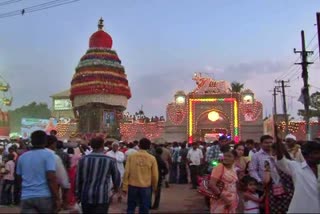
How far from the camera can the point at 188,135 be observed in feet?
135

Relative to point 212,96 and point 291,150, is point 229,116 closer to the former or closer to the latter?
point 212,96

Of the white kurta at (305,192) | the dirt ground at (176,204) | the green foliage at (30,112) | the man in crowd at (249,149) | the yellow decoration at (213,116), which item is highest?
the green foliage at (30,112)

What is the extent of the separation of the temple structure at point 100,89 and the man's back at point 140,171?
26370 mm

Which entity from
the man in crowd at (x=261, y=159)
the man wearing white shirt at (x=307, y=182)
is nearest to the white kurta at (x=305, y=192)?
the man wearing white shirt at (x=307, y=182)

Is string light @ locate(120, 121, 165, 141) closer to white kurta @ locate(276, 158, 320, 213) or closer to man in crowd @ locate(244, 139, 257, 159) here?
man in crowd @ locate(244, 139, 257, 159)

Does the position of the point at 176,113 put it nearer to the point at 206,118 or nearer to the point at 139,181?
the point at 206,118

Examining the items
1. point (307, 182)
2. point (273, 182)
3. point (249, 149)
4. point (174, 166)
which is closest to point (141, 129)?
point (174, 166)

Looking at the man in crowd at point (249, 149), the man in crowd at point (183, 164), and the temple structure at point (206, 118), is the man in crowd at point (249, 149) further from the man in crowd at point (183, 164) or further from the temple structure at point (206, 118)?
the temple structure at point (206, 118)

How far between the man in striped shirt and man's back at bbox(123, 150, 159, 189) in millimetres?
1490

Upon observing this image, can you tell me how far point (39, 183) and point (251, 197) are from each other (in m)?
3.55

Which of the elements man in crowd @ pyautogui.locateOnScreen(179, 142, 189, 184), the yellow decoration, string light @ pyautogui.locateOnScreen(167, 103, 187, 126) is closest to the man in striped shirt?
man in crowd @ pyautogui.locateOnScreen(179, 142, 189, 184)

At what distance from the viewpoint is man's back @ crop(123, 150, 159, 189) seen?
779 centimetres

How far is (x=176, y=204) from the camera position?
12.4 meters

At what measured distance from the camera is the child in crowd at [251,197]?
23.4ft
